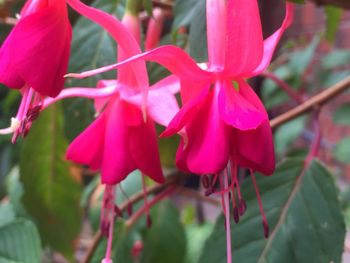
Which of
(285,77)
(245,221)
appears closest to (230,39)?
(245,221)

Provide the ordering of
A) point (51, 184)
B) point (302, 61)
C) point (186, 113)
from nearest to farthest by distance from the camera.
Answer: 1. point (186, 113)
2. point (51, 184)
3. point (302, 61)

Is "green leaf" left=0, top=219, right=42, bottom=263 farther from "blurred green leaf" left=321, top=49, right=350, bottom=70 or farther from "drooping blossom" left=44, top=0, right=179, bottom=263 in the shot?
"blurred green leaf" left=321, top=49, right=350, bottom=70

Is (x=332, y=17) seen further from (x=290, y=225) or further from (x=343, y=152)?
(x=343, y=152)

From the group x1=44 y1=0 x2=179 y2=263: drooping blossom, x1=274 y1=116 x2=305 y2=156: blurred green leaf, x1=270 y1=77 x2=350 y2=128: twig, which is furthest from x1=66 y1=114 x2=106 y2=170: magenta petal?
x1=274 y1=116 x2=305 y2=156: blurred green leaf

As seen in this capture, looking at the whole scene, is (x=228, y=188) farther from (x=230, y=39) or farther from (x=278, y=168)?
(x=278, y=168)

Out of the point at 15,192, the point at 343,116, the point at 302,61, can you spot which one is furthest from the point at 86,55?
the point at 343,116

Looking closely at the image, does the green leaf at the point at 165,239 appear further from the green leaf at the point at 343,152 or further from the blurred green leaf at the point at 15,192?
the green leaf at the point at 343,152
